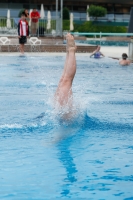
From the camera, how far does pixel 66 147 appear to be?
514 centimetres

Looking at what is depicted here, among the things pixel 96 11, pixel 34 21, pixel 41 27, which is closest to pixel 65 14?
pixel 96 11

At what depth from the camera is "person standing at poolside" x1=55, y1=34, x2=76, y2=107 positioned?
5770 millimetres

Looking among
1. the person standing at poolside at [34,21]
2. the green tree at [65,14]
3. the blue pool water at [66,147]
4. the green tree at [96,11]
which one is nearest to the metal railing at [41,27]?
the person standing at poolside at [34,21]

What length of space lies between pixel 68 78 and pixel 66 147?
103 cm

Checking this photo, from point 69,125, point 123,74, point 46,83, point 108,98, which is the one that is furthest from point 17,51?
point 69,125

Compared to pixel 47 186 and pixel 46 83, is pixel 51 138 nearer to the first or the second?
pixel 47 186

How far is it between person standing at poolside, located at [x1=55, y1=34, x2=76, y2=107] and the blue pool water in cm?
24

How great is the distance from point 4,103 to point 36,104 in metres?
0.50

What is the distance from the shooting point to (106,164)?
458cm

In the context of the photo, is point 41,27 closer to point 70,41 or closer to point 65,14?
point 65,14

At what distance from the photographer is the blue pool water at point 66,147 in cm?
394

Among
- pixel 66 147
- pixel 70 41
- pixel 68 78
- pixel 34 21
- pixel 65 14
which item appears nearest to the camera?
pixel 66 147

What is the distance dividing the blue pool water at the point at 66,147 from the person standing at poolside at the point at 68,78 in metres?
0.24

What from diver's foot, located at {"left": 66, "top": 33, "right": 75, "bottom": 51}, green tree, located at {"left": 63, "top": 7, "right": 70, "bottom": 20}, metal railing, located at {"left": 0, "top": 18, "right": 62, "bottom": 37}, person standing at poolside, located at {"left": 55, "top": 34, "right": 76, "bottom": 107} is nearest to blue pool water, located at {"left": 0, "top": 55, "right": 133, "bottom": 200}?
person standing at poolside, located at {"left": 55, "top": 34, "right": 76, "bottom": 107}
